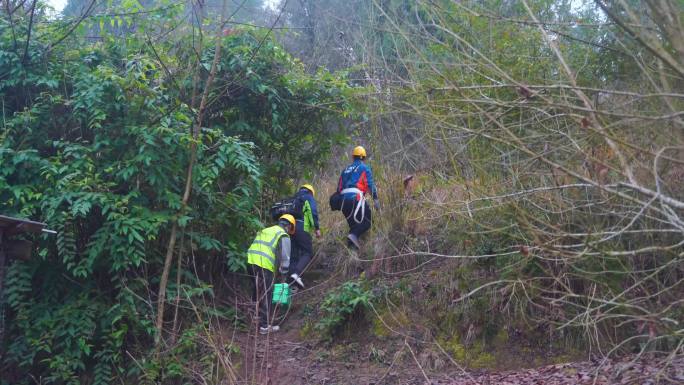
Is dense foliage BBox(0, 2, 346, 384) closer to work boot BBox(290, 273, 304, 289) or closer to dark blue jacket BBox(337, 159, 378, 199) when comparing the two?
work boot BBox(290, 273, 304, 289)

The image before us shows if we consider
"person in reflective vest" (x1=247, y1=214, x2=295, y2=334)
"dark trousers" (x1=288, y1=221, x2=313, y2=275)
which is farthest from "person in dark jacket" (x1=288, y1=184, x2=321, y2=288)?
"person in reflective vest" (x1=247, y1=214, x2=295, y2=334)

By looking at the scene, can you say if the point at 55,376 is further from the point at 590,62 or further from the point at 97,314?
the point at 590,62

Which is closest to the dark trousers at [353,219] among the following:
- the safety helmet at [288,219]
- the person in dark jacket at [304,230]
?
the person in dark jacket at [304,230]

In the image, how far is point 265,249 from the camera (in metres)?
9.03

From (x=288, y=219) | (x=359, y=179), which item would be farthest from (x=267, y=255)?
(x=359, y=179)

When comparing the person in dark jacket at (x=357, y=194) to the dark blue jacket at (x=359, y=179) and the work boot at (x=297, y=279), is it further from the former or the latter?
the work boot at (x=297, y=279)

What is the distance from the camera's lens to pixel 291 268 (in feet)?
33.7

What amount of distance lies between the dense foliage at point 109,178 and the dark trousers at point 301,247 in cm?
A: 68

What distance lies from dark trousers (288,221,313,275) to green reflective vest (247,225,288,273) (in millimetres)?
978

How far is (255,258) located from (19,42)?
405cm

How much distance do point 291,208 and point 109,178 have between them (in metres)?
2.47

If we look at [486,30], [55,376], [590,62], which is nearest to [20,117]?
[55,376]

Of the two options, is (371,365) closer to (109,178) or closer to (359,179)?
(359,179)

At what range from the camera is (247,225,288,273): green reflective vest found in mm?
8930
